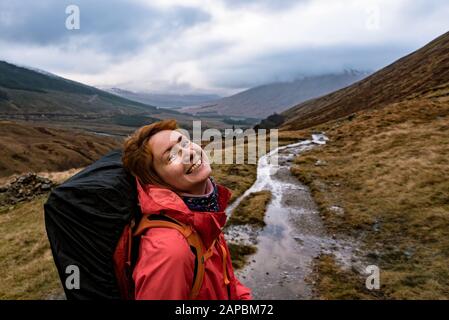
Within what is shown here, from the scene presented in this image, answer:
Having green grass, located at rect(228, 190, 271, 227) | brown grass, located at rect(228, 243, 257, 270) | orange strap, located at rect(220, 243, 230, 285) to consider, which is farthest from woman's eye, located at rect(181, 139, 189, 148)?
green grass, located at rect(228, 190, 271, 227)

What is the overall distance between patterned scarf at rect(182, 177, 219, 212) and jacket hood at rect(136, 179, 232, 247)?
11.3 inches

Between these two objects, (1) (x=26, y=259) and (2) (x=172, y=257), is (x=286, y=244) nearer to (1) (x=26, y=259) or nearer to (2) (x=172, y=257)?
(1) (x=26, y=259)

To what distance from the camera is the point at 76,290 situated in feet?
9.92

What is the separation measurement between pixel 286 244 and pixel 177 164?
16.7m

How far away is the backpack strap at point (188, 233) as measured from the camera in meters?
3.09

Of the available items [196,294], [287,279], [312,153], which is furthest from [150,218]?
[312,153]

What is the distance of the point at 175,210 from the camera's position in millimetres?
3170

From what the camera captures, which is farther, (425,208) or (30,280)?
(425,208)

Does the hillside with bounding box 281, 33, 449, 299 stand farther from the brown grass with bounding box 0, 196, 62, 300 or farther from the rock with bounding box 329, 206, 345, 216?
the brown grass with bounding box 0, 196, 62, 300

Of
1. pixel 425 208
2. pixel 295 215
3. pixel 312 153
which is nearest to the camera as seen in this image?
pixel 425 208

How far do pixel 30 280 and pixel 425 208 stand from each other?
2207cm

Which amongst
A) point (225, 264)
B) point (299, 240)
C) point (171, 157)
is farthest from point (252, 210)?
point (171, 157)
